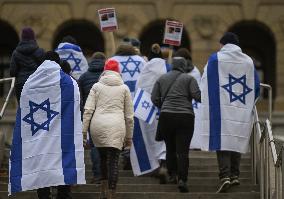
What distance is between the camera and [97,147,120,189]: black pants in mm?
16578

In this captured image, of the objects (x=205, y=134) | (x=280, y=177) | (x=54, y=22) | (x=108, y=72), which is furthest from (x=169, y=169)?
(x=54, y=22)

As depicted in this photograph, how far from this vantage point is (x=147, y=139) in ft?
64.2

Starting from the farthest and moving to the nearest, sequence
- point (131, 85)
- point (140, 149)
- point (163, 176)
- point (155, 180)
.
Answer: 1. point (131, 85)
2. point (140, 149)
3. point (155, 180)
4. point (163, 176)

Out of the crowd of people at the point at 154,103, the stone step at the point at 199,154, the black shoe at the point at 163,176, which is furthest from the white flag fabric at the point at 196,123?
the black shoe at the point at 163,176

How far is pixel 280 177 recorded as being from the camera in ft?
48.4

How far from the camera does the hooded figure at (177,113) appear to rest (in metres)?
17.7

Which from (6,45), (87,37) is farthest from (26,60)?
(6,45)

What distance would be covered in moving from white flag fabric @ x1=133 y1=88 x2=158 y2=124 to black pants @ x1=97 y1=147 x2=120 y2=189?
2266mm

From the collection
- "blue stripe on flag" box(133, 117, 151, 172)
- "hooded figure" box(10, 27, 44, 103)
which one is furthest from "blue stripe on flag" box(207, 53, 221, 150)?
"hooded figure" box(10, 27, 44, 103)

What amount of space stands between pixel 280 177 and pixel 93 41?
79.9ft

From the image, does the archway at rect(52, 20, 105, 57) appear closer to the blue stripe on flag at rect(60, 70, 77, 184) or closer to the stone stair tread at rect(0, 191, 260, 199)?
the stone stair tread at rect(0, 191, 260, 199)

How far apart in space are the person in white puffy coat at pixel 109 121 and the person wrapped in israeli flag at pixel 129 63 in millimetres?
3048

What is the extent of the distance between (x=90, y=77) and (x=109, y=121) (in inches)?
96.6

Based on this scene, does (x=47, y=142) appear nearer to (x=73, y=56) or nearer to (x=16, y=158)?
(x=16, y=158)
